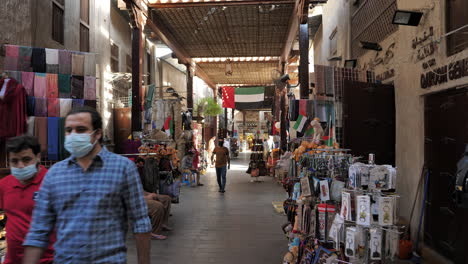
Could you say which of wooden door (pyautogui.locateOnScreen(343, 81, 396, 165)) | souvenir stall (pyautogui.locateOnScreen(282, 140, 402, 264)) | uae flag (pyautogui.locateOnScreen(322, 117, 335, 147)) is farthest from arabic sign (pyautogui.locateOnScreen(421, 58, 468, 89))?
uae flag (pyautogui.locateOnScreen(322, 117, 335, 147))

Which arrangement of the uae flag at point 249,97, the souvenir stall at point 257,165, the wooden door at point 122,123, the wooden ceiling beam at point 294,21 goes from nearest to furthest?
1. the wooden ceiling beam at point 294,21
2. the wooden door at point 122,123
3. the souvenir stall at point 257,165
4. the uae flag at point 249,97

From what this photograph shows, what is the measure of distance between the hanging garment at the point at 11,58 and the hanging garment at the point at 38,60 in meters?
0.24

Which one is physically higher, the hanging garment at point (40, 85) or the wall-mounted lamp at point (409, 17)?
the wall-mounted lamp at point (409, 17)

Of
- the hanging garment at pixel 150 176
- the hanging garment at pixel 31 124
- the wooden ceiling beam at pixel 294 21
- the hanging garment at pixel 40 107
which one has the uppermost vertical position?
the wooden ceiling beam at pixel 294 21

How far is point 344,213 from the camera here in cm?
384

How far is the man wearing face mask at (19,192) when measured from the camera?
2.73m

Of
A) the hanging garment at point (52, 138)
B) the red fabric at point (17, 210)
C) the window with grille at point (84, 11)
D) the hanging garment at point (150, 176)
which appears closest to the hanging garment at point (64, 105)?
the hanging garment at point (52, 138)

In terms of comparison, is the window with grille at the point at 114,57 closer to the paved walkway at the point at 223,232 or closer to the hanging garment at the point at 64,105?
the paved walkway at the point at 223,232

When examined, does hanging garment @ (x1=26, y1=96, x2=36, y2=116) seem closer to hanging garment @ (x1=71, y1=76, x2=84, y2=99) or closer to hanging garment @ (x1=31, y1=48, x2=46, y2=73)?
hanging garment @ (x1=31, y1=48, x2=46, y2=73)

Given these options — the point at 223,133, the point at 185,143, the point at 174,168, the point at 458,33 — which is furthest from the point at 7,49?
the point at 223,133

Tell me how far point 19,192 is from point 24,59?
4035mm

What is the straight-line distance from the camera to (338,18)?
10656mm

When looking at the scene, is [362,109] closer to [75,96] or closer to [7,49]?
[75,96]

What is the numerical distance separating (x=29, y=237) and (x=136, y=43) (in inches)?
329
